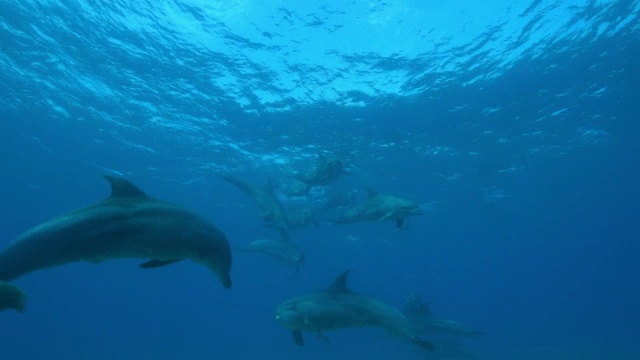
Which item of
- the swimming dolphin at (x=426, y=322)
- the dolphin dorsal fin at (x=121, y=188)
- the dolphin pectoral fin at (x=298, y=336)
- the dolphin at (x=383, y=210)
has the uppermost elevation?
the dolphin at (x=383, y=210)

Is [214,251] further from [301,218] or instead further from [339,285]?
[301,218]

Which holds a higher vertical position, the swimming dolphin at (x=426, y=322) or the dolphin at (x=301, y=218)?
the dolphin at (x=301, y=218)

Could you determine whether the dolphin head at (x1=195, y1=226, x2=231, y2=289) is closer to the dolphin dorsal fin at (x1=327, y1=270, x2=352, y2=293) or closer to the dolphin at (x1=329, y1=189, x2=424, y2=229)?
the dolphin dorsal fin at (x1=327, y1=270, x2=352, y2=293)

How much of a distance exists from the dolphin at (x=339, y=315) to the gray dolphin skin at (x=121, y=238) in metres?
2.79

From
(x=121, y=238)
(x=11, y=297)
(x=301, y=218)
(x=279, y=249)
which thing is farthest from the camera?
(x=301, y=218)

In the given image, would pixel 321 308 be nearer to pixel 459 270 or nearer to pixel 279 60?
pixel 279 60

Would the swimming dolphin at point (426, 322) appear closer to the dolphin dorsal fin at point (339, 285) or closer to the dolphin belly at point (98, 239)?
the dolphin dorsal fin at point (339, 285)

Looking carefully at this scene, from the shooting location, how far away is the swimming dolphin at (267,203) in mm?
13055

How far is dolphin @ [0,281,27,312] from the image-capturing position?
3.00 metres

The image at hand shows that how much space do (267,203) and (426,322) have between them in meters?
7.53

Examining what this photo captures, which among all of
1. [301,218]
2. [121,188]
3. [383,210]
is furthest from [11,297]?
[301,218]

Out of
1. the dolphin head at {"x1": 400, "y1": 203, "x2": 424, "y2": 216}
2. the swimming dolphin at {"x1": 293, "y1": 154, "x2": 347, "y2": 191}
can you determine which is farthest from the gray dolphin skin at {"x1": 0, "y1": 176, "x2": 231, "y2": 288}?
the swimming dolphin at {"x1": 293, "y1": 154, "x2": 347, "y2": 191}

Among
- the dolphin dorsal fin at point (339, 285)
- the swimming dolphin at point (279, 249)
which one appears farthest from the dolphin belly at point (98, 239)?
the swimming dolphin at point (279, 249)

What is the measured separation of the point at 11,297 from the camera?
307cm
